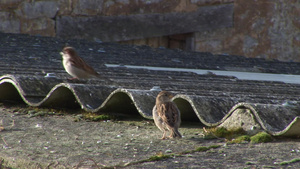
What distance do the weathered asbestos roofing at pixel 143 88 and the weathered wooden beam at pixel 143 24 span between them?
224cm

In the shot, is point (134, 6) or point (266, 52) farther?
point (266, 52)

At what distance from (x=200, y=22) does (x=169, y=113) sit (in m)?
9.25

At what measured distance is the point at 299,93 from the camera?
4.85 m

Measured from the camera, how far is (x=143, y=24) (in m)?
11.4

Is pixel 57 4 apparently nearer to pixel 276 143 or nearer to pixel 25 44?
pixel 25 44

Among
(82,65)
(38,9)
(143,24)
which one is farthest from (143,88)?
(143,24)

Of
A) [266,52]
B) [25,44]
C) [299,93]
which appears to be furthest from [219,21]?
[299,93]

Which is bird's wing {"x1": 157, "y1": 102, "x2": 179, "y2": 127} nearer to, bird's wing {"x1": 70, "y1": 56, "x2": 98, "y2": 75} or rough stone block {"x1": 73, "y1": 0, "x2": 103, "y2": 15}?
bird's wing {"x1": 70, "y1": 56, "x2": 98, "y2": 75}

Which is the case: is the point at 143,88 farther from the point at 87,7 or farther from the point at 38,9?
the point at 87,7

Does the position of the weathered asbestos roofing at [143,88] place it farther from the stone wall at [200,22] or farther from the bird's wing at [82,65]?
the stone wall at [200,22]

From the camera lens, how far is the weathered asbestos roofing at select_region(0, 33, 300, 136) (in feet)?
10.9

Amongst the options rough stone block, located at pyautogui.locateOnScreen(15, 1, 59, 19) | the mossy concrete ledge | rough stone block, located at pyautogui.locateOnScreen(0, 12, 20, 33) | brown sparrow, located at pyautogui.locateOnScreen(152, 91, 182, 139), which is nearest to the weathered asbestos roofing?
the mossy concrete ledge

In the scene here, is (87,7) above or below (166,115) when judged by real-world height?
above

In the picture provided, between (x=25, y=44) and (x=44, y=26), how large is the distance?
98.8 inches
